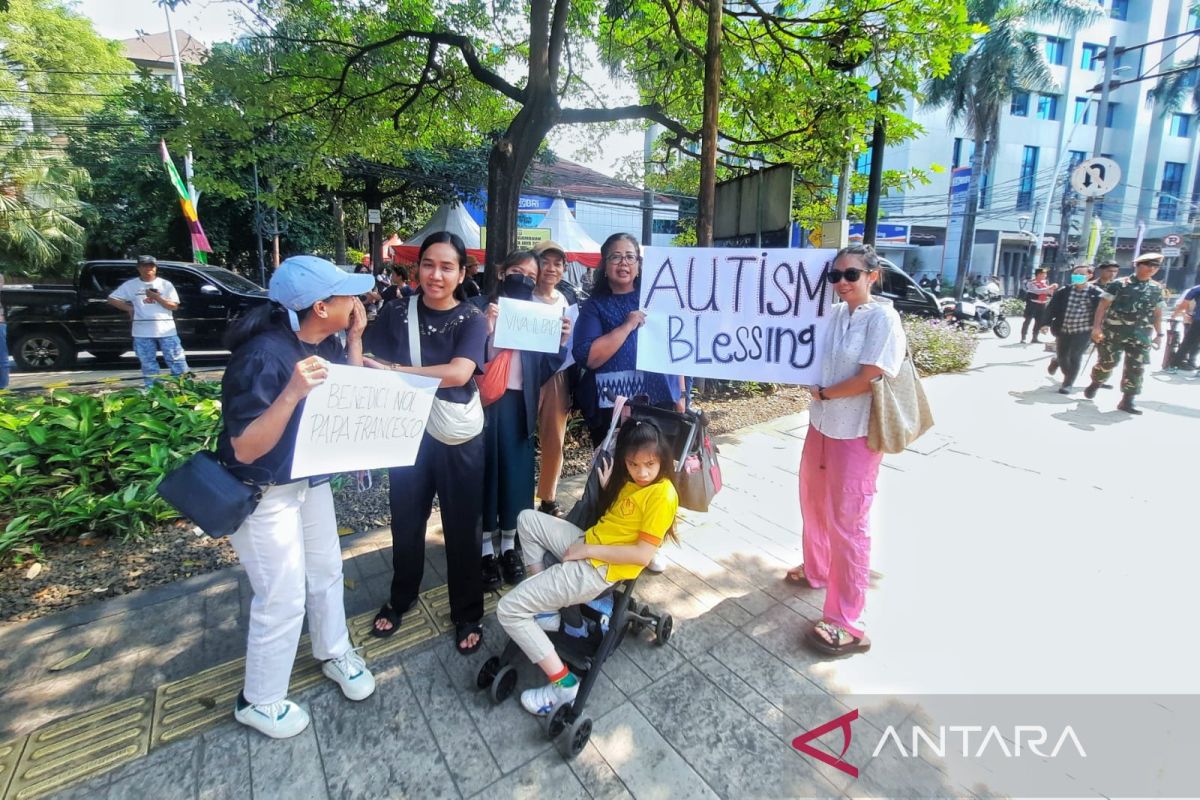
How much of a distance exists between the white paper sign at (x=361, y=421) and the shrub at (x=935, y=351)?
8.87 meters

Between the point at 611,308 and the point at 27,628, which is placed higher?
the point at 611,308

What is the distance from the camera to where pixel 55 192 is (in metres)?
17.0

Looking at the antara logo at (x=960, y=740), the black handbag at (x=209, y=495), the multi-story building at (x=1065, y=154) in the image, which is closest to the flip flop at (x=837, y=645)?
the antara logo at (x=960, y=740)

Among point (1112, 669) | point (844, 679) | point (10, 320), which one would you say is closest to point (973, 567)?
point (1112, 669)

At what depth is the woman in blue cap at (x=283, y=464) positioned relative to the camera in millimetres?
1756

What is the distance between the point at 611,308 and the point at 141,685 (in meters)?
2.67

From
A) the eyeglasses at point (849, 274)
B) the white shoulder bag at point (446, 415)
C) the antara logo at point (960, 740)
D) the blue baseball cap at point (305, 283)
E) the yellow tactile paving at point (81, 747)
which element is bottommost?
the yellow tactile paving at point (81, 747)

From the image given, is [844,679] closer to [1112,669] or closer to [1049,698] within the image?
[1049,698]

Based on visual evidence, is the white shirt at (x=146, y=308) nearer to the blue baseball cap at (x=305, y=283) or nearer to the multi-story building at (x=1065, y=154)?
the blue baseball cap at (x=305, y=283)

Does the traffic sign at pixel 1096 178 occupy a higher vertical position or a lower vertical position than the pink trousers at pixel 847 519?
higher

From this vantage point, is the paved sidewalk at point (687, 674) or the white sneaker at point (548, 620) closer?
the paved sidewalk at point (687, 674)

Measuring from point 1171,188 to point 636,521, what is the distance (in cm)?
5012

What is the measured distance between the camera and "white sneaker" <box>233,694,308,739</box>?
2.09 m

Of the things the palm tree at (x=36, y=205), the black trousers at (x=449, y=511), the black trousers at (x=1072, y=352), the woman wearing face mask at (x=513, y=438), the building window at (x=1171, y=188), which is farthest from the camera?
the building window at (x=1171, y=188)
